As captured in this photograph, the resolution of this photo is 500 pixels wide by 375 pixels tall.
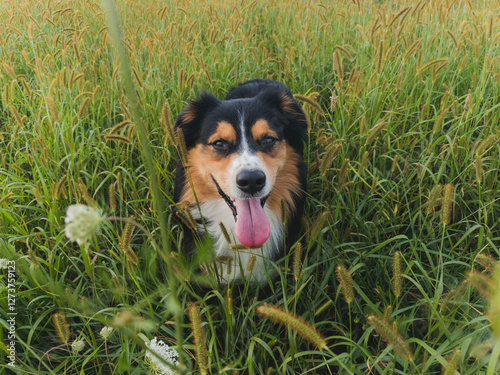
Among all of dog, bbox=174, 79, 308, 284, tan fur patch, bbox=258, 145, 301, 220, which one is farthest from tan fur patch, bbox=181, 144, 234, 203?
tan fur patch, bbox=258, 145, 301, 220

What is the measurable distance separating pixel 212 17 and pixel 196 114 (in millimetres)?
3179

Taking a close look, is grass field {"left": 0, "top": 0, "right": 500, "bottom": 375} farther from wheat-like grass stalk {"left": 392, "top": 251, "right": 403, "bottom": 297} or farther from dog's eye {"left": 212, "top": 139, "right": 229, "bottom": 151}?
dog's eye {"left": 212, "top": 139, "right": 229, "bottom": 151}

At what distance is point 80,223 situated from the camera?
0.63 metres

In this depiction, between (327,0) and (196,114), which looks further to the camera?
(327,0)

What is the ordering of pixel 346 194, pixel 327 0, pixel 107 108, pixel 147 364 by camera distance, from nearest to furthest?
pixel 147 364
pixel 346 194
pixel 107 108
pixel 327 0

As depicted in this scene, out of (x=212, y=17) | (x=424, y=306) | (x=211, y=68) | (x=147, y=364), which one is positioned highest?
(x=212, y=17)

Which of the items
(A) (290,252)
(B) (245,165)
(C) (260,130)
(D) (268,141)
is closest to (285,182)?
(D) (268,141)

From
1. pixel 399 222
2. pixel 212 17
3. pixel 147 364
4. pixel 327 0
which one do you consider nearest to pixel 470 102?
pixel 399 222

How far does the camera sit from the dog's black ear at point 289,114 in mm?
2846

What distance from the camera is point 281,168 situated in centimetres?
265

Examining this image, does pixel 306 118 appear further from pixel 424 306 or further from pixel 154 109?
pixel 424 306

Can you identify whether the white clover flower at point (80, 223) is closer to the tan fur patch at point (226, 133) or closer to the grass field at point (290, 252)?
the grass field at point (290, 252)

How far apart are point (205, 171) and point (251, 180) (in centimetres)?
55

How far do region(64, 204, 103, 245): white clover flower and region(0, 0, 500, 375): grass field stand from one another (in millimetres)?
112
